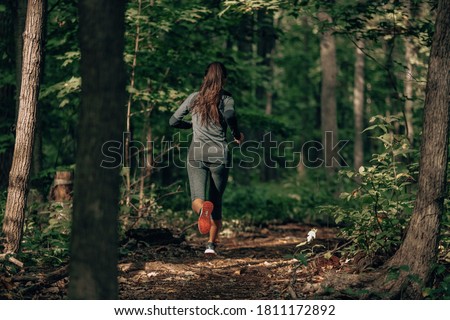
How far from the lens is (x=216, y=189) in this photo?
9375 mm

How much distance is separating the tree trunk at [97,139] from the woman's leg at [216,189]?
4.49 metres

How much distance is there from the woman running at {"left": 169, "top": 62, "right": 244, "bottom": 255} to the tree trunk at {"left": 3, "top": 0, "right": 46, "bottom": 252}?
70.0 inches

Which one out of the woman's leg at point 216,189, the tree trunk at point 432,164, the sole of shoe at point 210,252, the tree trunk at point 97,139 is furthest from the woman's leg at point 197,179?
the tree trunk at point 97,139

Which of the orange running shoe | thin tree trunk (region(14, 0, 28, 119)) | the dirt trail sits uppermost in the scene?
thin tree trunk (region(14, 0, 28, 119))

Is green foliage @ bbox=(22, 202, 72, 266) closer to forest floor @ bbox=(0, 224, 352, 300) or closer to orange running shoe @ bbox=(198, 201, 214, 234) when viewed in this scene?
forest floor @ bbox=(0, 224, 352, 300)

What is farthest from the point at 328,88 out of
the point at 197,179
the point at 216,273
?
the point at 216,273

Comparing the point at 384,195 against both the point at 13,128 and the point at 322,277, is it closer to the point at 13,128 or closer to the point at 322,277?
the point at 322,277

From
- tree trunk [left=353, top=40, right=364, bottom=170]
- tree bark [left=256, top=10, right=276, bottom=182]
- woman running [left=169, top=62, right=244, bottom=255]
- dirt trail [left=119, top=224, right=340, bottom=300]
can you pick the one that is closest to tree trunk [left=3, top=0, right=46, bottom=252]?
dirt trail [left=119, top=224, right=340, bottom=300]

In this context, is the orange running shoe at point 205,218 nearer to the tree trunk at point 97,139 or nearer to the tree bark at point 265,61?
the tree bark at point 265,61

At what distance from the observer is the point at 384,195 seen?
830 cm

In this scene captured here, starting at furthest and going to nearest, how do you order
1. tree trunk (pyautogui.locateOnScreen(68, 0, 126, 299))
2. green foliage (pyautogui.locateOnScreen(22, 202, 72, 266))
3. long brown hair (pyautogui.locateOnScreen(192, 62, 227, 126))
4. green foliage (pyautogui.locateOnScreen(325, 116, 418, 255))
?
long brown hair (pyautogui.locateOnScreen(192, 62, 227, 126))
green foliage (pyautogui.locateOnScreen(22, 202, 72, 266))
green foliage (pyautogui.locateOnScreen(325, 116, 418, 255))
tree trunk (pyautogui.locateOnScreen(68, 0, 126, 299))

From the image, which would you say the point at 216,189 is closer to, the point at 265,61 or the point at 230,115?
the point at 230,115

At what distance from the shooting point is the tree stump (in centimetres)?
1145
